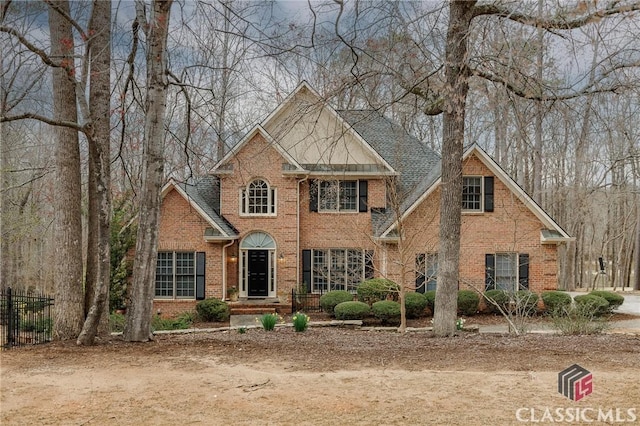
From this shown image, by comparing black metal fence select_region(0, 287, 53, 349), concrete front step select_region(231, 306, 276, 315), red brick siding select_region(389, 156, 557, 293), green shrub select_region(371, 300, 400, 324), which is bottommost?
concrete front step select_region(231, 306, 276, 315)

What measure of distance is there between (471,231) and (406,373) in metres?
14.4

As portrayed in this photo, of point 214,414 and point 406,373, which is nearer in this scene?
point 214,414

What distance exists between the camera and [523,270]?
21.2m

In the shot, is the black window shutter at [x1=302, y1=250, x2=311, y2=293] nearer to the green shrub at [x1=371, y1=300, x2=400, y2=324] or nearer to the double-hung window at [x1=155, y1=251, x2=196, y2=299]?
the green shrub at [x1=371, y1=300, x2=400, y2=324]

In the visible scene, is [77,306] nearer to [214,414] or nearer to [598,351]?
[214,414]

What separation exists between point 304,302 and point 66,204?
12.0m

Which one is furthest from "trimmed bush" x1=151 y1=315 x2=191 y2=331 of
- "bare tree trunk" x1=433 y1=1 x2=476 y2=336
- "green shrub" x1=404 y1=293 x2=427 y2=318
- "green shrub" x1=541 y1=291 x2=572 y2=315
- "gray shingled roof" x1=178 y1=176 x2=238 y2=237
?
"green shrub" x1=541 y1=291 x2=572 y2=315

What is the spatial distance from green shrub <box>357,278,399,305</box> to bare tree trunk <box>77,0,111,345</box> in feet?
34.0

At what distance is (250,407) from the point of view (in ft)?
20.9

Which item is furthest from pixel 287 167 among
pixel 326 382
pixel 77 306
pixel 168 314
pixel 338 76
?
pixel 326 382

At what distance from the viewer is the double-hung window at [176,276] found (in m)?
21.8

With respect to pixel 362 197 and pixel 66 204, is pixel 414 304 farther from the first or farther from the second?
pixel 66 204

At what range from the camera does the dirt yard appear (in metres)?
6.08

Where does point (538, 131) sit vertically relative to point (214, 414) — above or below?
above
